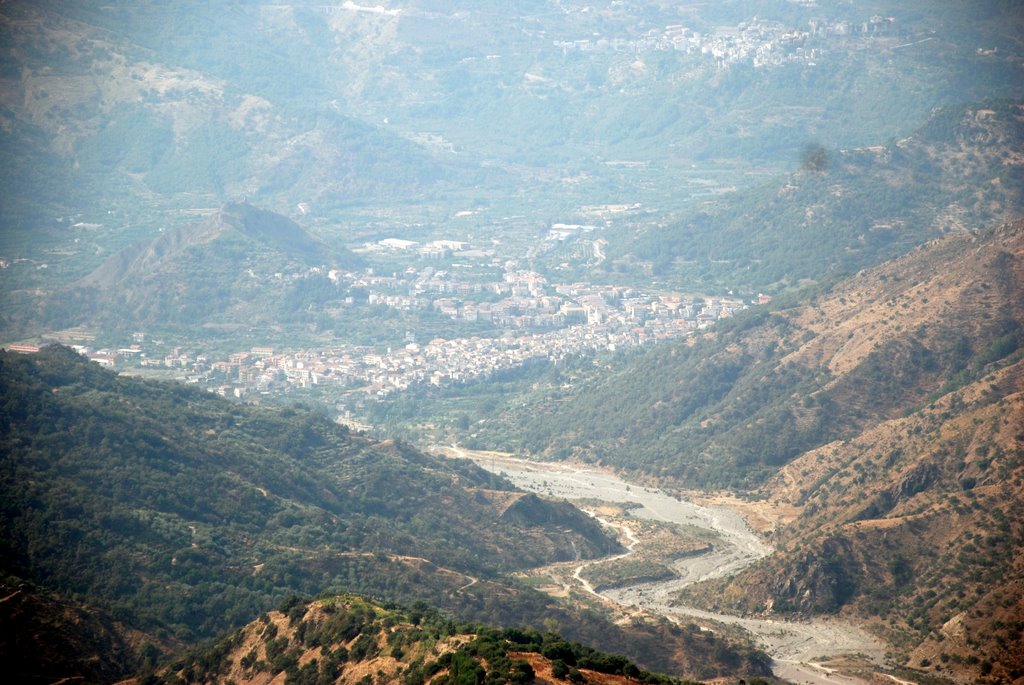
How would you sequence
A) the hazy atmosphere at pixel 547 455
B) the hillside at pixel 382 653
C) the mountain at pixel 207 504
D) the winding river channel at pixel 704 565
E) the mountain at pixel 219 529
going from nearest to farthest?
the hillside at pixel 382 653, the hazy atmosphere at pixel 547 455, the mountain at pixel 219 529, the winding river channel at pixel 704 565, the mountain at pixel 207 504

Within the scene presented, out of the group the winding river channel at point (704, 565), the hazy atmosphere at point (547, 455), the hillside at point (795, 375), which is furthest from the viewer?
the hillside at point (795, 375)

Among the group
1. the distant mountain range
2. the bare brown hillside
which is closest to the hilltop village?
the distant mountain range

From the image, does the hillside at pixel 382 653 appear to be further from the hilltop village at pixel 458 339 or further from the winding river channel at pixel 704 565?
the hilltop village at pixel 458 339

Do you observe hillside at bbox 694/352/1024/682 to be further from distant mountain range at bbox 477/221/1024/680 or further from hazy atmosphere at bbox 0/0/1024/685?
hazy atmosphere at bbox 0/0/1024/685

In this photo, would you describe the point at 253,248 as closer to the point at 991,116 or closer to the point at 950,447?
the point at 991,116

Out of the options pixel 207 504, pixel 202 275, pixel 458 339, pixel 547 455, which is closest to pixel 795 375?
pixel 547 455

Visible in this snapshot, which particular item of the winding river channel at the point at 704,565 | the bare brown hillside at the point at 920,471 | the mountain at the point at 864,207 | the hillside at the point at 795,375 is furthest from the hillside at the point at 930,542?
the mountain at the point at 864,207

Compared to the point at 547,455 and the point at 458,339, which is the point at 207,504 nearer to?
the point at 547,455
